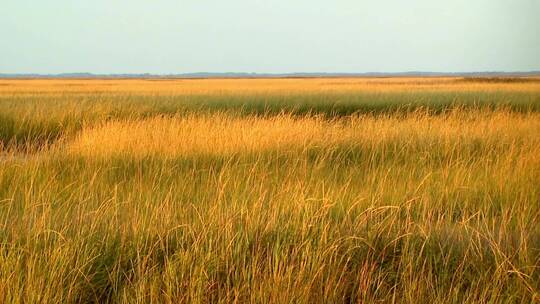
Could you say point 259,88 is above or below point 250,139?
below

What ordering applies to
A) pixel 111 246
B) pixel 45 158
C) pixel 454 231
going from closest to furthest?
pixel 111 246 → pixel 454 231 → pixel 45 158

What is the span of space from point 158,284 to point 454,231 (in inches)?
82.4

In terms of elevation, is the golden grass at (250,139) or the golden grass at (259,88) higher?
the golden grass at (250,139)

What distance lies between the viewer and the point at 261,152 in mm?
6723

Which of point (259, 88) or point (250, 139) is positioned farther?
point (259, 88)

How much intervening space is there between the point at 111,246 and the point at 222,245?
757mm

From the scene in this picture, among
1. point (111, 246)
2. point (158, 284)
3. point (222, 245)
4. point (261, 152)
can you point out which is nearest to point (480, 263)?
point (222, 245)

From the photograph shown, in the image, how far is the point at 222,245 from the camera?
3.01 m

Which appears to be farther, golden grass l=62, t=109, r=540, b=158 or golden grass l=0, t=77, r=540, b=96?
golden grass l=0, t=77, r=540, b=96

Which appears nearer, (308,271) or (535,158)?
(308,271)

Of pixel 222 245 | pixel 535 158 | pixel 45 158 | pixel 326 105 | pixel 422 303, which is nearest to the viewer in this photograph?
pixel 422 303

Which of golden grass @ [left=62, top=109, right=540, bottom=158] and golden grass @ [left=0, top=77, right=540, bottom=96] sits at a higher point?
golden grass @ [left=62, top=109, right=540, bottom=158]

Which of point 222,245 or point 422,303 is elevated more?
point 222,245

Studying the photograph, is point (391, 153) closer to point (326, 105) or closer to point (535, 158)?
point (535, 158)
